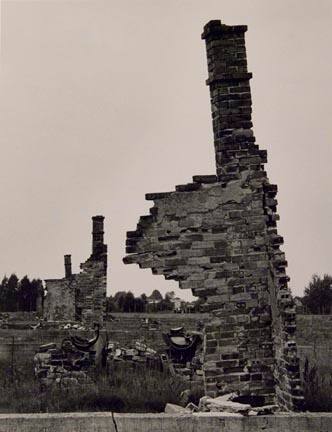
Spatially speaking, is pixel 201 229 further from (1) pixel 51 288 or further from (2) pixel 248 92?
(1) pixel 51 288

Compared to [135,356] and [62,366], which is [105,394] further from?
[135,356]

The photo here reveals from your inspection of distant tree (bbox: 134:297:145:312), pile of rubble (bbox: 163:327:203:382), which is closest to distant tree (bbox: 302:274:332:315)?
distant tree (bbox: 134:297:145:312)

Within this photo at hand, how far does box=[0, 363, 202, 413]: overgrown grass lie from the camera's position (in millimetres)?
8414

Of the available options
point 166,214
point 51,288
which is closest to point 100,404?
point 166,214

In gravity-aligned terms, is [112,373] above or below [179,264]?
below

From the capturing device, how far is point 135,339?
47.8 ft

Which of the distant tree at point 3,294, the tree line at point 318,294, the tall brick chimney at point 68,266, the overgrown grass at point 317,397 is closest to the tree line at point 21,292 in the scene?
the distant tree at point 3,294

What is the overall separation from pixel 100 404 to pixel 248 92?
17.7 ft

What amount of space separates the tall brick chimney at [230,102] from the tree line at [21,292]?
42.5 metres

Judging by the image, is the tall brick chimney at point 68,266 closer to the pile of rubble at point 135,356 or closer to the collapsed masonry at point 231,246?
the pile of rubble at point 135,356

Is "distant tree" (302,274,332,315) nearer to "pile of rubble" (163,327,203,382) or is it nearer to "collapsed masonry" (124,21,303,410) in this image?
"pile of rubble" (163,327,203,382)

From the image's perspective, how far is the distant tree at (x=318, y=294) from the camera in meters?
31.9

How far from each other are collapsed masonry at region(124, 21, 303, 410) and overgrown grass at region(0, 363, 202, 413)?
74.6 inches

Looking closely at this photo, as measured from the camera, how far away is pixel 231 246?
7094 millimetres
